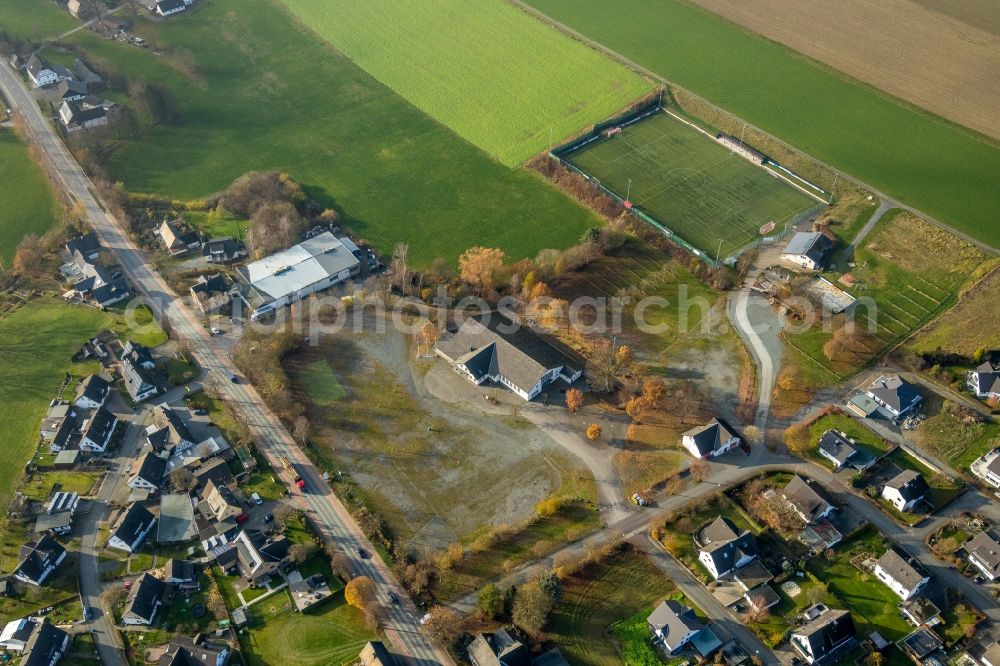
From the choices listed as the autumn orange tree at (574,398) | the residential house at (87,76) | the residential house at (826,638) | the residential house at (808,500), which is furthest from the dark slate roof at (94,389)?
the residential house at (826,638)

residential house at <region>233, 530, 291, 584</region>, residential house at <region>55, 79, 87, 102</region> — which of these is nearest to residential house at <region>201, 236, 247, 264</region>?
residential house at <region>233, 530, 291, 584</region>

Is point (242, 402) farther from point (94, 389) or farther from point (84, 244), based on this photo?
point (84, 244)

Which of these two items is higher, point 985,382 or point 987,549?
point 985,382

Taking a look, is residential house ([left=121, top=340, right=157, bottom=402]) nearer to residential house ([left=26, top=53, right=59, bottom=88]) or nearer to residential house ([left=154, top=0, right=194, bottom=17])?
residential house ([left=26, top=53, right=59, bottom=88])

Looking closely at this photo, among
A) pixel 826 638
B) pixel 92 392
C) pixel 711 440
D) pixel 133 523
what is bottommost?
pixel 133 523

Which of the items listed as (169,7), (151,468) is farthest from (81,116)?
(151,468)

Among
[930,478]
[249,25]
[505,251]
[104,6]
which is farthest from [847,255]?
[104,6]
